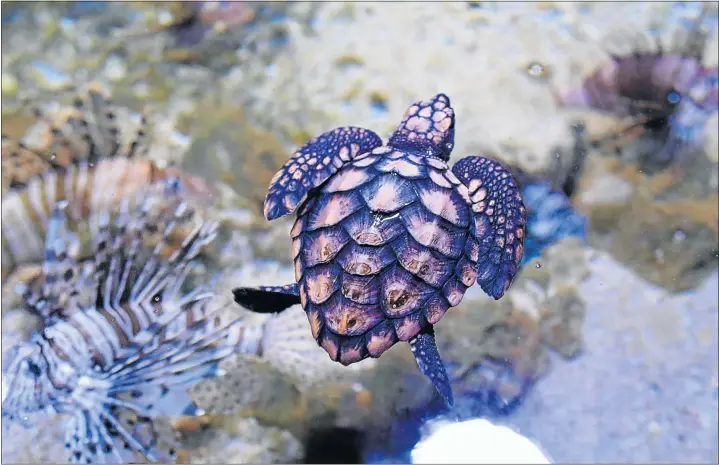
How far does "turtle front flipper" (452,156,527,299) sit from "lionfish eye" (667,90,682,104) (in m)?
0.65

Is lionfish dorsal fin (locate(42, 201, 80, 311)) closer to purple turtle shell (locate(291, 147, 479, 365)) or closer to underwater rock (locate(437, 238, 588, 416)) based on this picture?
purple turtle shell (locate(291, 147, 479, 365))

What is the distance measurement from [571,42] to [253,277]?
1274 millimetres

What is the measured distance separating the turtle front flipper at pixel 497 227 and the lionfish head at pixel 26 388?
3.90ft

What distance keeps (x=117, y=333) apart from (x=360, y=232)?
0.74 meters

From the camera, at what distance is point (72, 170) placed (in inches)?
58.5

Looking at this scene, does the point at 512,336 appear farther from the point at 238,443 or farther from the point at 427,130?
the point at 238,443

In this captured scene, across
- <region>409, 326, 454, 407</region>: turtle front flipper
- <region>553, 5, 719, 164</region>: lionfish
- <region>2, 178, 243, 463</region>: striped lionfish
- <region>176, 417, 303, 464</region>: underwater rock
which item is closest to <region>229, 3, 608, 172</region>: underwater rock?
<region>553, 5, 719, 164</region>: lionfish

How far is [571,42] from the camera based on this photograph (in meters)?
1.62

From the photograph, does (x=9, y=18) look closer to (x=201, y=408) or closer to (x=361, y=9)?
(x=361, y=9)

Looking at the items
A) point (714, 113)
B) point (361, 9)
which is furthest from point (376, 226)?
point (714, 113)

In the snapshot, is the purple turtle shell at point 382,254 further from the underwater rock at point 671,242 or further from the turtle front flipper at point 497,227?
the underwater rock at point 671,242

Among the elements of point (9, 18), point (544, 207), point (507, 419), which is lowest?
point (507, 419)

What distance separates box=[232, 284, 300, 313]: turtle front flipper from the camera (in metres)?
1.38

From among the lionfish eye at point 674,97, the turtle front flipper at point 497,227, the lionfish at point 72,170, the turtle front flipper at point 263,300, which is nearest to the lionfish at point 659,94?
the lionfish eye at point 674,97
